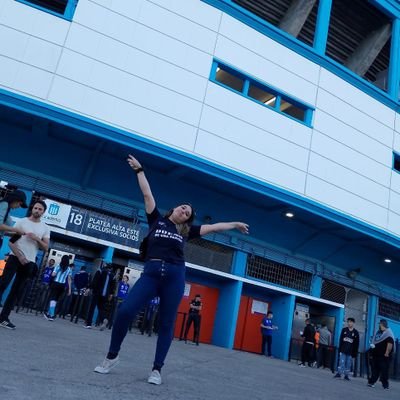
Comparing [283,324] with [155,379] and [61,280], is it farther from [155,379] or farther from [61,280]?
[155,379]

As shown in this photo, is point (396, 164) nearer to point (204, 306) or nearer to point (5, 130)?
point (204, 306)

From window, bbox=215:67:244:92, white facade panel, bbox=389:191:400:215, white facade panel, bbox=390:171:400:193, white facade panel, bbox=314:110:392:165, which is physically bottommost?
white facade panel, bbox=389:191:400:215

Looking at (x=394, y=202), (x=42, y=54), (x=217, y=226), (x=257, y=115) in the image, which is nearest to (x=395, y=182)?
(x=394, y=202)

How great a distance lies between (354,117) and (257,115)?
5156 mm

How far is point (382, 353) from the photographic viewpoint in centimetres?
1064

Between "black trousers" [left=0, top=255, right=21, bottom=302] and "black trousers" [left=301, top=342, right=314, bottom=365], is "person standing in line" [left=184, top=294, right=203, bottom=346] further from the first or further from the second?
"black trousers" [left=0, top=255, right=21, bottom=302]

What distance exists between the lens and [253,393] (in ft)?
14.2

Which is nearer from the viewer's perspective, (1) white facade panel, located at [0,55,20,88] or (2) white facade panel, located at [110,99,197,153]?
(1) white facade panel, located at [0,55,20,88]

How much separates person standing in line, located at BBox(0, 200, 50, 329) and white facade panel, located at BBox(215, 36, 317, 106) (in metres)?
11.2

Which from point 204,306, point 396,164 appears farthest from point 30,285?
point 396,164

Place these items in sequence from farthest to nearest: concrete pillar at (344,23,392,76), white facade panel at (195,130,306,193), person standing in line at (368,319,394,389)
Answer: concrete pillar at (344,23,392,76) → white facade panel at (195,130,306,193) → person standing in line at (368,319,394,389)

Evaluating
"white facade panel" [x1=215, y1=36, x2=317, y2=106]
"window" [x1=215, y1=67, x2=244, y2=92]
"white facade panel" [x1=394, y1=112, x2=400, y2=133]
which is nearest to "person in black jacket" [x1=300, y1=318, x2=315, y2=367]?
"white facade panel" [x1=215, y1=36, x2=317, y2=106]

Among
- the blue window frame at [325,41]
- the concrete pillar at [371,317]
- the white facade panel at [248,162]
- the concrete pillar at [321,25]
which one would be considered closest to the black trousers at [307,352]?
the concrete pillar at [371,317]

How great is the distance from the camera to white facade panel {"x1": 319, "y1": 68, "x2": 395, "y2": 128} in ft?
57.8
